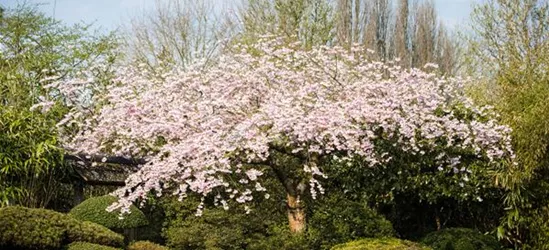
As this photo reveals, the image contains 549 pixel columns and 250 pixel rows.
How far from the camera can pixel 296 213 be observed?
25.8 feet

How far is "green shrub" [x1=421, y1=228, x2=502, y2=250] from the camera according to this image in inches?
296

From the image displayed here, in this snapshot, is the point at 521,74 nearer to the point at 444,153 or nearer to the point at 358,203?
the point at 444,153

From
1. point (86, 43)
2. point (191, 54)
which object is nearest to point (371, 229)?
point (86, 43)

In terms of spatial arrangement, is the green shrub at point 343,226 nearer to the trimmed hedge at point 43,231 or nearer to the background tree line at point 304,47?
the background tree line at point 304,47

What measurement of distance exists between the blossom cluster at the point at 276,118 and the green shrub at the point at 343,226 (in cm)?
66

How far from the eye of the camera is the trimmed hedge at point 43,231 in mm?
6719

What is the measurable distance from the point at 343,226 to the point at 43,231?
319 centimetres

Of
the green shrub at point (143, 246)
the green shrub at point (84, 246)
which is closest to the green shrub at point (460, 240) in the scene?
the green shrub at point (143, 246)

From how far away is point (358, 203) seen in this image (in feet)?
26.3

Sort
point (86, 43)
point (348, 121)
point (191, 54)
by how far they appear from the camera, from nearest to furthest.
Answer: point (348, 121)
point (86, 43)
point (191, 54)

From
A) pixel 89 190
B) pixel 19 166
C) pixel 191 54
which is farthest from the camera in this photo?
pixel 191 54

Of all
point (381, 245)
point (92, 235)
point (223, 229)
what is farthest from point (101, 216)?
point (381, 245)

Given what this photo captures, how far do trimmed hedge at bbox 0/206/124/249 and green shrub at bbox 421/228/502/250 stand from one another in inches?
139

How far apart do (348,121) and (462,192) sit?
1.86 m
